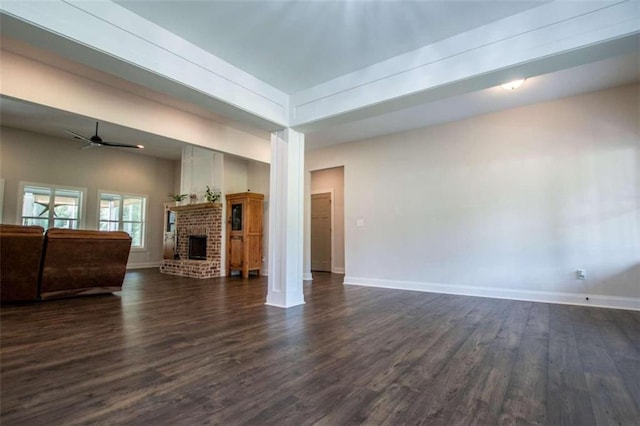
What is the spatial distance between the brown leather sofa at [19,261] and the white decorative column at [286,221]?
113 inches

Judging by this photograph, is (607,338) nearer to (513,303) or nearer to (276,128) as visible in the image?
(513,303)

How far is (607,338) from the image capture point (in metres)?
2.48

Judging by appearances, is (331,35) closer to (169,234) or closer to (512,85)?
(512,85)

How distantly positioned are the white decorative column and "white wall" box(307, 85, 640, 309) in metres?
2.01

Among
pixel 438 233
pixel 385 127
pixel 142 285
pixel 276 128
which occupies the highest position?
pixel 385 127

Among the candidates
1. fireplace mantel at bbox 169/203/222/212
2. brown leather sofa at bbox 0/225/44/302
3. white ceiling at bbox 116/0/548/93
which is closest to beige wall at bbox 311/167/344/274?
fireplace mantel at bbox 169/203/222/212

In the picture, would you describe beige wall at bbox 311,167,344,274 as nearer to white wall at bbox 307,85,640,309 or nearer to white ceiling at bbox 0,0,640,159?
white wall at bbox 307,85,640,309

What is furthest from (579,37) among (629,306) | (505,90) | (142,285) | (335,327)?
(142,285)

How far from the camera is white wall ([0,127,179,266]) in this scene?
6.57m

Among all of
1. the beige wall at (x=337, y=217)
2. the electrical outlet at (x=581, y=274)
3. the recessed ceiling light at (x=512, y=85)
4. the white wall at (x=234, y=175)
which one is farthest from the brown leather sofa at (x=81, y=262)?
the electrical outlet at (x=581, y=274)

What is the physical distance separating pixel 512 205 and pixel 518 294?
1205 mm

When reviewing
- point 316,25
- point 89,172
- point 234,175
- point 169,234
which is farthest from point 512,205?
point 89,172

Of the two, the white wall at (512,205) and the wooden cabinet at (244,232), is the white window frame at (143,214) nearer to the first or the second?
the wooden cabinet at (244,232)

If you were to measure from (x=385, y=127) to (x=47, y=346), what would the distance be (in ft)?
15.6
